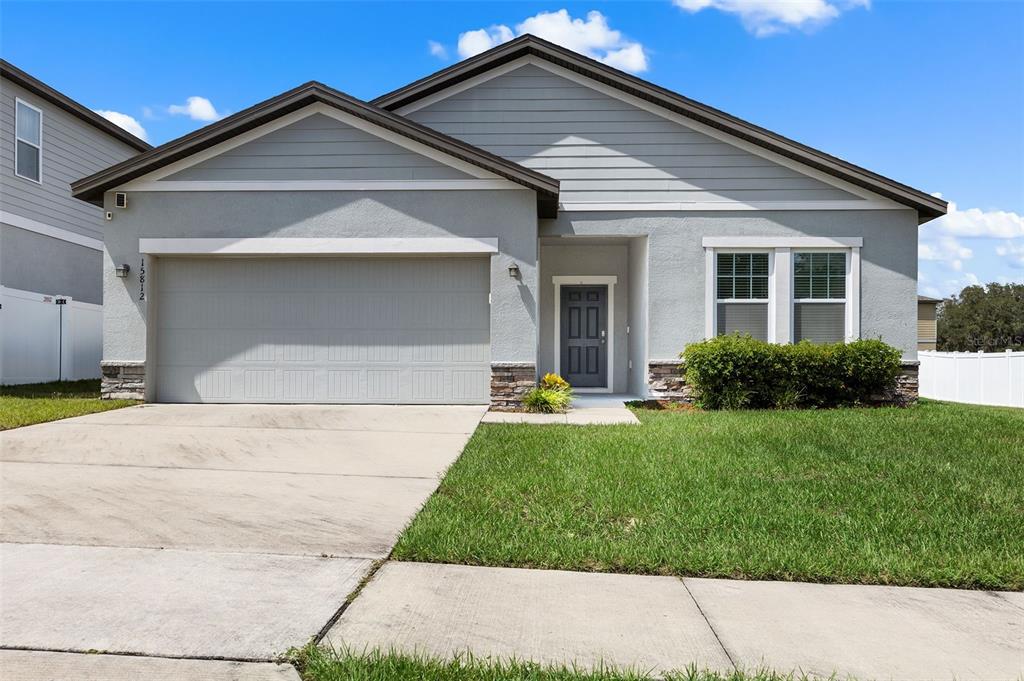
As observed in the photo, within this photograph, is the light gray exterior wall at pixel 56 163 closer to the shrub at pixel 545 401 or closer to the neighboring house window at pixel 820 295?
the shrub at pixel 545 401

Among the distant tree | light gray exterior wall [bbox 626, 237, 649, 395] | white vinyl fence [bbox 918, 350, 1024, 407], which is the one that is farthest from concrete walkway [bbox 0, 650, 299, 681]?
the distant tree

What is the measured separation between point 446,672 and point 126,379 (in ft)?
33.4

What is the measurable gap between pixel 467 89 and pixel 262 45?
4917 millimetres

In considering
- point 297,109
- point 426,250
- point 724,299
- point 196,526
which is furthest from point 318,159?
point 196,526

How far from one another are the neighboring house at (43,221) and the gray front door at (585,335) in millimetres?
11258

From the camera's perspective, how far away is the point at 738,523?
451 cm

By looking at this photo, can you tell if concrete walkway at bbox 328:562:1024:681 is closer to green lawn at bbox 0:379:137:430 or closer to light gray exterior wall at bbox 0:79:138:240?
green lawn at bbox 0:379:137:430

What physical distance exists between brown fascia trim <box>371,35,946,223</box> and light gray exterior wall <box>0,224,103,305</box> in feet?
29.1

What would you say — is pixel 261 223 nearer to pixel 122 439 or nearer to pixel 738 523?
pixel 122 439

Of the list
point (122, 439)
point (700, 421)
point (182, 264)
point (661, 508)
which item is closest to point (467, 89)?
point (182, 264)

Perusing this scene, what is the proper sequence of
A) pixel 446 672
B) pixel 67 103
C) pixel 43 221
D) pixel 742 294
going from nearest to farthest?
pixel 446 672 < pixel 742 294 < pixel 43 221 < pixel 67 103

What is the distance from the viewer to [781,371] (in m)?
10.9

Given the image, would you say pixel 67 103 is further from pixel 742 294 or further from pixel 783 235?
pixel 783 235

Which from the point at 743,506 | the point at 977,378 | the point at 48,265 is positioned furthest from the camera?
the point at 977,378
